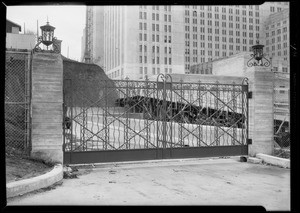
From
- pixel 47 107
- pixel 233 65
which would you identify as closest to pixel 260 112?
pixel 47 107

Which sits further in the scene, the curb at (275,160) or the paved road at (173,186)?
the curb at (275,160)

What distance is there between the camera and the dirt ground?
6742mm

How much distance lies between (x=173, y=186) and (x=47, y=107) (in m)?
3.85

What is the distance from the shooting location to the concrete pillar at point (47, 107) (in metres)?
8.06

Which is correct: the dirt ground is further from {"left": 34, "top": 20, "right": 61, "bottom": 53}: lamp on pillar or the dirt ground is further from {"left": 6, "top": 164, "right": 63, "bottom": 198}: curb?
{"left": 34, "top": 20, "right": 61, "bottom": 53}: lamp on pillar

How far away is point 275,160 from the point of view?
9.59 metres

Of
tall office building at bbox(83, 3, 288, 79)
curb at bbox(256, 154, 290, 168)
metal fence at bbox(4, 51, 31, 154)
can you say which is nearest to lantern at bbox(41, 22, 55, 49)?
metal fence at bbox(4, 51, 31, 154)

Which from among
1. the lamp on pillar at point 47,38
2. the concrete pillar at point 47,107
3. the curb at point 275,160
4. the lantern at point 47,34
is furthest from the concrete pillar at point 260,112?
the lantern at point 47,34

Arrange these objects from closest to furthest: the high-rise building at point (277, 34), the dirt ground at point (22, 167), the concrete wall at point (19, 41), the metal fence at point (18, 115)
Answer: the dirt ground at point (22, 167)
the metal fence at point (18, 115)
the concrete wall at point (19, 41)
the high-rise building at point (277, 34)

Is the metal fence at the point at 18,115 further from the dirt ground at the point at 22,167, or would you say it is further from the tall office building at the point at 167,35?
the tall office building at the point at 167,35

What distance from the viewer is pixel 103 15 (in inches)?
3661

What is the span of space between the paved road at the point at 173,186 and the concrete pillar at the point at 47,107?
1.11 metres

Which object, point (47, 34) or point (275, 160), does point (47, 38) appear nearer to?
point (47, 34)
